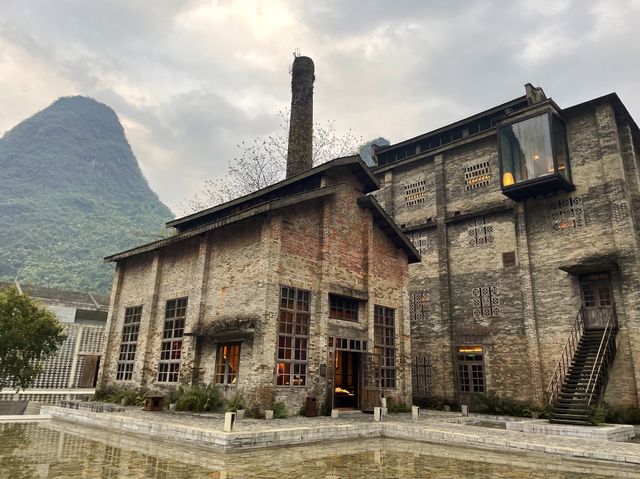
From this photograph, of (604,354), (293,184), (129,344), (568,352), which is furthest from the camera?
(129,344)

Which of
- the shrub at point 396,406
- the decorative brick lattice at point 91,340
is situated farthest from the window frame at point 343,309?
the decorative brick lattice at point 91,340

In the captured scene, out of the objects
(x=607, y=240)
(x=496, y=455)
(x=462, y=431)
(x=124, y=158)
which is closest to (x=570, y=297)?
(x=607, y=240)

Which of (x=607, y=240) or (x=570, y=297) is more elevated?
(x=607, y=240)

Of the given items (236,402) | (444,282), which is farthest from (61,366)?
(444,282)

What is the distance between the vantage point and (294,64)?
2850cm

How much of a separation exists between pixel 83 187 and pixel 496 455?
115 m

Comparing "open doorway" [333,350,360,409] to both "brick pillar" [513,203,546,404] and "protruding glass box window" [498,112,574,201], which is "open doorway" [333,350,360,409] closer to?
"brick pillar" [513,203,546,404]

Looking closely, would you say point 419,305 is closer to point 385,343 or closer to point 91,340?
point 385,343

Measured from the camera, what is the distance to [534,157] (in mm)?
20016

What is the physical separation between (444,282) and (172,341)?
13891mm

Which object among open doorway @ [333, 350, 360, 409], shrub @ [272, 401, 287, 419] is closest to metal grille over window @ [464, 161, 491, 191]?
open doorway @ [333, 350, 360, 409]

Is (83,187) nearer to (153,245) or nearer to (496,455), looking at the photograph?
(153,245)

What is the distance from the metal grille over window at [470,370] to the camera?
21.5 m

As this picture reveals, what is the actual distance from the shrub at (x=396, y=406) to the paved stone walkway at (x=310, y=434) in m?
3.70
